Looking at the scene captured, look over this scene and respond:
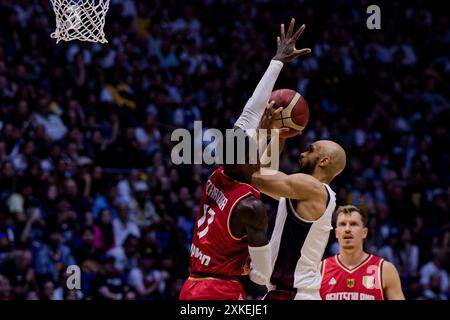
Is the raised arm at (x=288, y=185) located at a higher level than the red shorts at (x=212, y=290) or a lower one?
higher

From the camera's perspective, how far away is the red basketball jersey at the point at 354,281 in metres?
7.44

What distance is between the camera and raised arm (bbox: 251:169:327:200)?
615 cm

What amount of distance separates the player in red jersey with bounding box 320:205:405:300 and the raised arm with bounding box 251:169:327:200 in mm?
1369

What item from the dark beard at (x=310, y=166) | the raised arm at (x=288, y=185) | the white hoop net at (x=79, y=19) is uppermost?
the white hoop net at (x=79, y=19)

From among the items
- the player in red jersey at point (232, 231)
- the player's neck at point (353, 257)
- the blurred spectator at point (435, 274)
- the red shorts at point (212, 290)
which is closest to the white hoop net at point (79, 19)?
the player in red jersey at point (232, 231)

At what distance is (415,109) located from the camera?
16.0 metres

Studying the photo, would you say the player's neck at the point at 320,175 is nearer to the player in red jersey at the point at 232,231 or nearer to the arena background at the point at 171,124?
the player in red jersey at the point at 232,231

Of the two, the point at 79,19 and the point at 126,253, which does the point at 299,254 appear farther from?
the point at 126,253

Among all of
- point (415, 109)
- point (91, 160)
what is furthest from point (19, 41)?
point (415, 109)

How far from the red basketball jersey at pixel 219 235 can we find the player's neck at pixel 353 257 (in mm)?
1765
